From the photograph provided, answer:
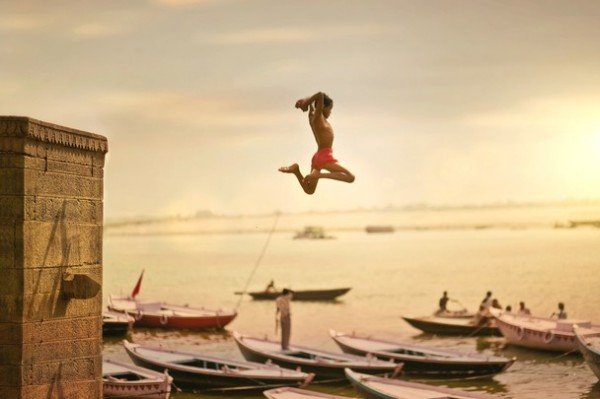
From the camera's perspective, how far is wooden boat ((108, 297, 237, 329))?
1618 inches

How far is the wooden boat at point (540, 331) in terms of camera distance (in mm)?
32812

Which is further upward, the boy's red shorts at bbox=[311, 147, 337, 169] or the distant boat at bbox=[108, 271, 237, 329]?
the boy's red shorts at bbox=[311, 147, 337, 169]

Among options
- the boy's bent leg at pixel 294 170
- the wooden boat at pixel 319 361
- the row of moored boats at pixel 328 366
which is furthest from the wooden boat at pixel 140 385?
the boy's bent leg at pixel 294 170

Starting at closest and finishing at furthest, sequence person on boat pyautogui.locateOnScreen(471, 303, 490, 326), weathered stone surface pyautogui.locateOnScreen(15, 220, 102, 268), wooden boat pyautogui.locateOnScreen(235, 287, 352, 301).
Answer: weathered stone surface pyautogui.locateOnScreen(15, 220, 102, 268), person on boat pyautogui.locateOnScreen(471, 303, 490, 326), wooden boat pyautogui.locateOnScreen(235, 287, 352, 301)

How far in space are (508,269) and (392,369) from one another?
87427 mm

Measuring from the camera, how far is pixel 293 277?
334 ft

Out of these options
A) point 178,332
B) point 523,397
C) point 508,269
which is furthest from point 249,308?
point 508,269

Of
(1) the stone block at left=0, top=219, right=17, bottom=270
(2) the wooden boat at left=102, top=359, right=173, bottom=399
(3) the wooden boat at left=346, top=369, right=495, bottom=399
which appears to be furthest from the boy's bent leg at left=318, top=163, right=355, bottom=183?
(2) the wooden boat at left=102, top=359, right=173, bottom=399

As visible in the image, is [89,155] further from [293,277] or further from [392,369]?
[293,277]

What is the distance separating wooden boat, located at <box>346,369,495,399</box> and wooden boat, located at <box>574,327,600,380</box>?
16.2 feet

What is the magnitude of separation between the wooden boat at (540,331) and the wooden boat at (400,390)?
11129mm

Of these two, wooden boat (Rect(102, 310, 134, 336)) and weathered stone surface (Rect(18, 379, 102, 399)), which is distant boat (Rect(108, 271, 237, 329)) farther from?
weathered stone surface (Rect(18, 379, 102, 399))

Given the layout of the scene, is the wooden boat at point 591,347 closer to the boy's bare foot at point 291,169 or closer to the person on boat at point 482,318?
the person on boat at point 482,318

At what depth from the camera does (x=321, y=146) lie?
1100 centimetres
